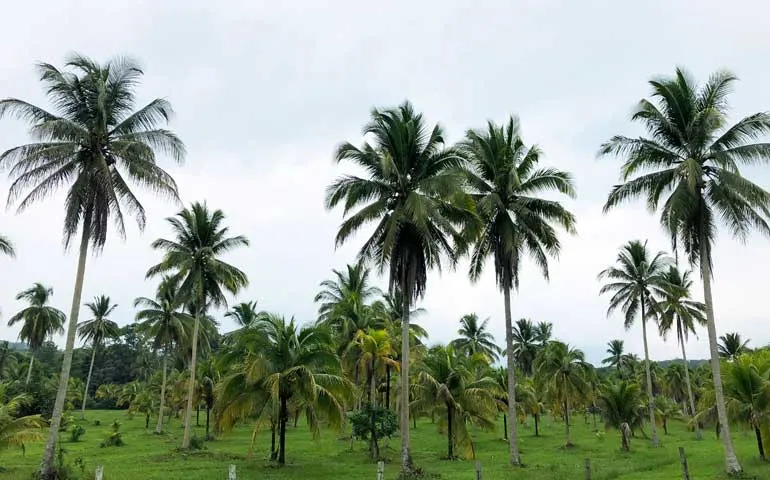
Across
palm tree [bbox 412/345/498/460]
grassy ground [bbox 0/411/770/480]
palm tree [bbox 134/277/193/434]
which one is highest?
palm tree [bbox 134/277/193/434]

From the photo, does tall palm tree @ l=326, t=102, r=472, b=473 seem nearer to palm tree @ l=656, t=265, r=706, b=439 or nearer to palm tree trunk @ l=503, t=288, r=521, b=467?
palm tree trunk @ l=503, t=288, r=521, b=467

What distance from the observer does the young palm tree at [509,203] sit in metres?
26.9

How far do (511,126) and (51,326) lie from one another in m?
56.2

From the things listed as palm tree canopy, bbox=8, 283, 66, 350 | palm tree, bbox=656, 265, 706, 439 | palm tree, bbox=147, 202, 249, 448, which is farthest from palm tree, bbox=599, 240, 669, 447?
palm tree canopy, bbox=8, 283, 66, 350

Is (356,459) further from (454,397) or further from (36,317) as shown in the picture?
(36,317)

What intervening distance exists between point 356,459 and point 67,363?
1585cm

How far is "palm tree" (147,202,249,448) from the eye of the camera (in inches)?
1350

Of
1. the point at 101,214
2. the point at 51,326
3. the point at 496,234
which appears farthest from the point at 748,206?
the point at 51,326

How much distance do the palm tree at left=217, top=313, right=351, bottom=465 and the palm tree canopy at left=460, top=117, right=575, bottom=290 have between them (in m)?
9.52

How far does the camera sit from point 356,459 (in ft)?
101

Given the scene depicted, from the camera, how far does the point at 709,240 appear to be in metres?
24.5

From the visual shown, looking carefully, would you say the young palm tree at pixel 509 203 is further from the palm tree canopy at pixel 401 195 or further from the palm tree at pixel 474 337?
the palm tree at pixel 474 337

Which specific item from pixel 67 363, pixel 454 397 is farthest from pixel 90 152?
pixel 454 397

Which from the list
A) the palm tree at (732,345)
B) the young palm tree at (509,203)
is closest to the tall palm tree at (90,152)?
the young palm tree at (509,203)
